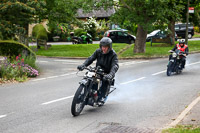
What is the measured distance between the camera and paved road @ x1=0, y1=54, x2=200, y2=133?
24.2 feet

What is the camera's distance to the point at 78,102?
8.11m

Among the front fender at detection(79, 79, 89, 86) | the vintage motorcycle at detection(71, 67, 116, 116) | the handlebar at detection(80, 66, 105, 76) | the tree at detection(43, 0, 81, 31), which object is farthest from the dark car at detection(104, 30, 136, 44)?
the front fender at detection(79, 79, 89, 86)

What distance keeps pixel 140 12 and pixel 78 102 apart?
63.4ft

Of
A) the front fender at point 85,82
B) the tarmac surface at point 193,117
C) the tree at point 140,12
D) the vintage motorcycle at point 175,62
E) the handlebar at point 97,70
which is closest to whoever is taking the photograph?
the tarmac surface at point 193,117

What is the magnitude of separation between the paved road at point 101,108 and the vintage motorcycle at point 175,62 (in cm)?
74

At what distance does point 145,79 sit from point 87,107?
6.18 meters

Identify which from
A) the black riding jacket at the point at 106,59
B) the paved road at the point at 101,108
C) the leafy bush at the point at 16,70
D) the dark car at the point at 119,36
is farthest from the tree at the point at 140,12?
the black riding jacket at the point at 106,59

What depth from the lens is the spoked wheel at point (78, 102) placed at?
796 centimetres

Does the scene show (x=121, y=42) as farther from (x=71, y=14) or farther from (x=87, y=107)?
(x=87, y=107)

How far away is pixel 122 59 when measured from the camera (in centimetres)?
2552

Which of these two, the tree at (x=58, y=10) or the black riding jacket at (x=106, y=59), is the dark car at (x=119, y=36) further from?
the black riding jacket at (x=106, y=59)

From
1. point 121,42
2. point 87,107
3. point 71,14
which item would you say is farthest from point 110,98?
point 121,42

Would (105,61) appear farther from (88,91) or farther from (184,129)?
(184,129)

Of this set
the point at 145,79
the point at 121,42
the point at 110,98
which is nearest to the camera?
the point at 110,98
